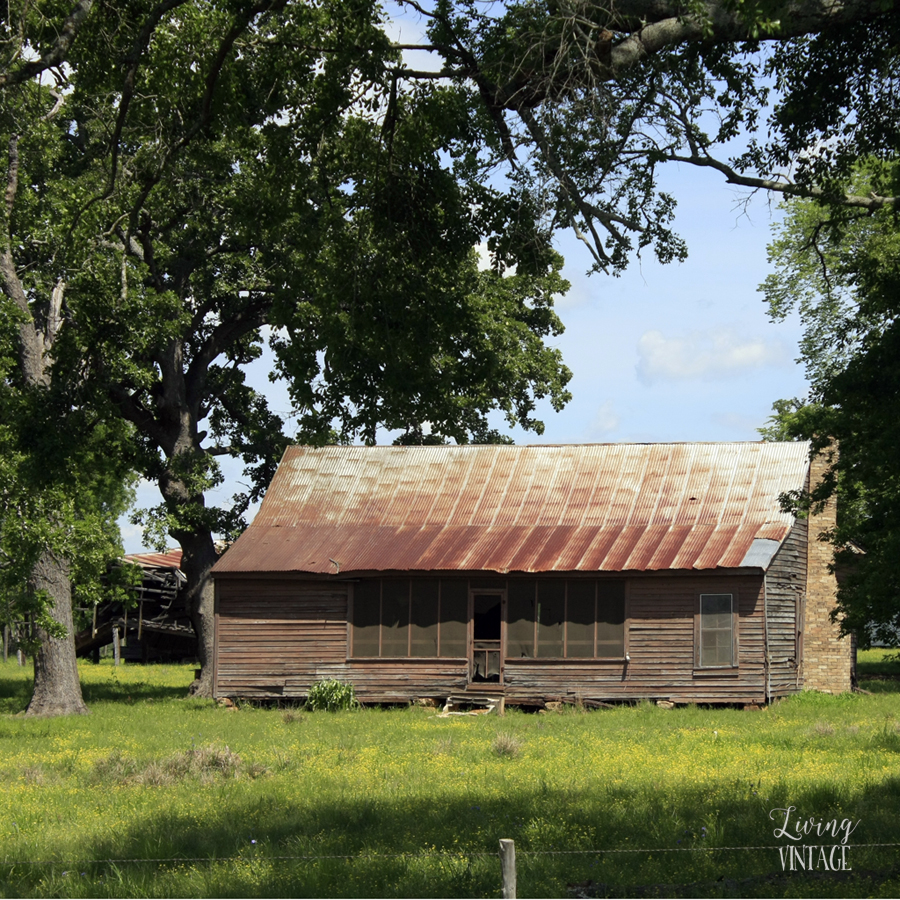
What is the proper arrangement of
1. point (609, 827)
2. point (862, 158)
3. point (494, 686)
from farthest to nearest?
point (494, 686) → point (862, 158) → point (609, 827)

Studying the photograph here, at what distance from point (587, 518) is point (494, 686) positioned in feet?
16.2

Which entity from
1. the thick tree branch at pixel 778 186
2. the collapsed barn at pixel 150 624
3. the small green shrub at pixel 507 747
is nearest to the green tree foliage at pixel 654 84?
the thick tree branch at pixel 778 186

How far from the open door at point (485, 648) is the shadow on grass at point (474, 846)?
46.2 ft

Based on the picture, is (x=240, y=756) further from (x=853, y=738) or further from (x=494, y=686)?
(x=494, y=686)

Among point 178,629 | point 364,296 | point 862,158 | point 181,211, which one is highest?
point 181,211

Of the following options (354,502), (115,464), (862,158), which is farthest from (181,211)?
(862,158)

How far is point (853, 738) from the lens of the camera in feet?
61.6

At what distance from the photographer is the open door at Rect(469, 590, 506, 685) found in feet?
92.5

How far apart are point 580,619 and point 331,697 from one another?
20.2ft

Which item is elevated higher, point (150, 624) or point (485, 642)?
point (485, 642)

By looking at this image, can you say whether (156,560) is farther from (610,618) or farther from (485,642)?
(610,618)

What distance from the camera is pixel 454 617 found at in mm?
28422

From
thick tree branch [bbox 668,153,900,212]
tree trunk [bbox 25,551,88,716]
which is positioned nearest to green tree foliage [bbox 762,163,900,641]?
thick tree branch [bbox 668,153,900,212]

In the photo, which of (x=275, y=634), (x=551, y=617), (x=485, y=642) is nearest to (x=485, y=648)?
(x=485, y=642)
